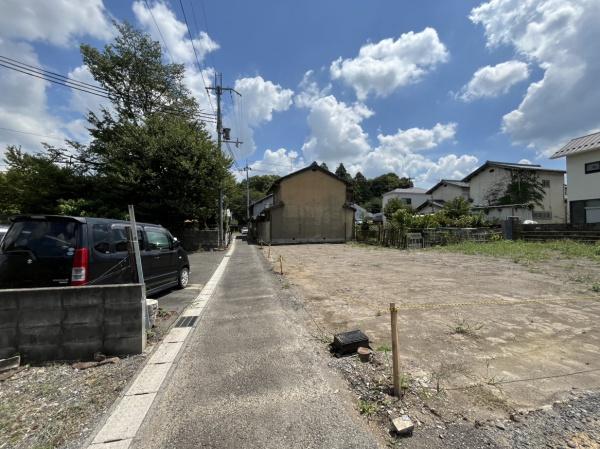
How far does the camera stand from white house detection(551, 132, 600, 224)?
18672 mm

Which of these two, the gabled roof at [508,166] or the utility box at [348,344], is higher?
the gabled roof at [508,166]

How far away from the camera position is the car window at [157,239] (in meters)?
6.77

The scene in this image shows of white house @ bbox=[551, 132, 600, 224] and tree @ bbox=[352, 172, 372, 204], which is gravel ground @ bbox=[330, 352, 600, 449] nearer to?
white house @ bbox=[551, 132, 600, 224]

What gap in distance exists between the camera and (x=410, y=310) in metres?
5.68

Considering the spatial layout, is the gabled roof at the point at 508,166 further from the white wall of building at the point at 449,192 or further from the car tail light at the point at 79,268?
the car tail light at the point at 79,268

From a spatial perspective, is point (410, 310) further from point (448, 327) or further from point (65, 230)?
point (65, 230)

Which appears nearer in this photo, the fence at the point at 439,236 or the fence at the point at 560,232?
the fence at the point at 560,232

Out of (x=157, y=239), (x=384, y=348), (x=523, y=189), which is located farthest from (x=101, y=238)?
(x=523, y=189)

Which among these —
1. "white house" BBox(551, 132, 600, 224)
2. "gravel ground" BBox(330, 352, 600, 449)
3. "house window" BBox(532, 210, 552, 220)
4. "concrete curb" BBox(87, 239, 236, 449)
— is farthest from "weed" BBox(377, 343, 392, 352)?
"house window" BBox(532, 210, 552, 220)

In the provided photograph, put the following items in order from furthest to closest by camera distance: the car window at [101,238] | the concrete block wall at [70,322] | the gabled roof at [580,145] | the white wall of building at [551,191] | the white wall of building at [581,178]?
the white wall of building at [551,191], the white wall of building at [581,178], the gabled roof at [580,145], the car window at [101,238], the concrete block wall at [70,322]

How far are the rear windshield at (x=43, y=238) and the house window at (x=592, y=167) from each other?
25871 millimetres

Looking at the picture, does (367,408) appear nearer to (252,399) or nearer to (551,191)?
(252,399)

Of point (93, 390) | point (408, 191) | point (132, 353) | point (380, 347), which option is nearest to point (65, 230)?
point (132, 353)

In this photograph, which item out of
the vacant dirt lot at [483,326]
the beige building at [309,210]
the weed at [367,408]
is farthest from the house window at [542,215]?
the weed at [367,408]
